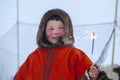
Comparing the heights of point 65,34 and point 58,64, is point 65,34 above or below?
above

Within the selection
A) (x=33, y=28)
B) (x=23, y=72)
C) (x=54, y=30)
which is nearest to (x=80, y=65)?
(x=54, y=30)

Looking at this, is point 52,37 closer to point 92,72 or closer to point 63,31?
point 63,31

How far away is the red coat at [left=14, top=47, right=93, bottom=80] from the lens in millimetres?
1246

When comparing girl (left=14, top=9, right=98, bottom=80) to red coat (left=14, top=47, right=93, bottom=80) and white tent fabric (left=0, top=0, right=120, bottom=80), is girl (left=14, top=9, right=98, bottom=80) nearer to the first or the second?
red coat (left=14, top=47, right=93, bottom=80)

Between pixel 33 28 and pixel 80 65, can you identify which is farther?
pixel 33 28

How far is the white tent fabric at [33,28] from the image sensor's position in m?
2.13

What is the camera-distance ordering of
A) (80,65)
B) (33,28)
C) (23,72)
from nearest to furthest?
(80,65) → (23,72) → (33,28)

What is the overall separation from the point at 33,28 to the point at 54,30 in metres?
1.24

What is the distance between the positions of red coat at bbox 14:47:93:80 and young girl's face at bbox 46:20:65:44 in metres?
0.05

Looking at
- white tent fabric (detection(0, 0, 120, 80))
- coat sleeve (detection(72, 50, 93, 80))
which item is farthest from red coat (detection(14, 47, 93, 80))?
white tent fabric (detection(0, 0, 120, 80))

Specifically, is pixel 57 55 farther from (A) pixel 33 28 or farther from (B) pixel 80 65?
(A) pixel 33 28

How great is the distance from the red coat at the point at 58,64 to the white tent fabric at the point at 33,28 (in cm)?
75

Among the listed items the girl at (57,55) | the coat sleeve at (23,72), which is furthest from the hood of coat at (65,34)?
the coat sleeve at (23,72)

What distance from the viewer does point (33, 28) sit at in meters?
2.54
